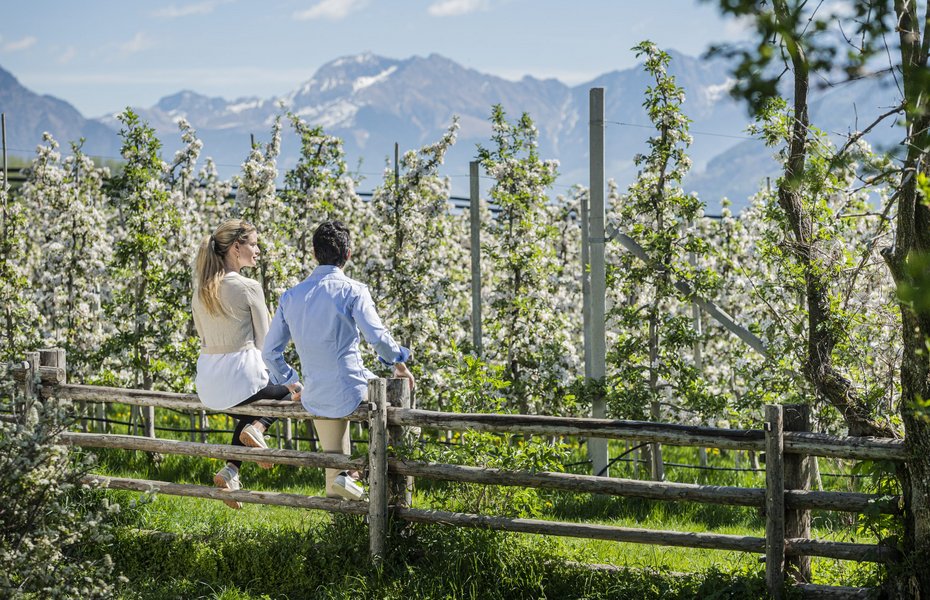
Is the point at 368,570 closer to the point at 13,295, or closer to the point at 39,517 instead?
the point at 39,517

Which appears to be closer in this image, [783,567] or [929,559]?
A: [929,559]

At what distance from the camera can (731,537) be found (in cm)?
517

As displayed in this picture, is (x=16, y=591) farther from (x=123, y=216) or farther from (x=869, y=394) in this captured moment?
(x=123, y=216)

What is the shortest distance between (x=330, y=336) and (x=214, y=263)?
2.99 ft

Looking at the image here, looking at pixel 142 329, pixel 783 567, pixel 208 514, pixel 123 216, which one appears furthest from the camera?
pixel 123 216

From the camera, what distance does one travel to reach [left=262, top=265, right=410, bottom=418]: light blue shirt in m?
5.49

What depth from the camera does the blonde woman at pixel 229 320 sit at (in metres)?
5.75

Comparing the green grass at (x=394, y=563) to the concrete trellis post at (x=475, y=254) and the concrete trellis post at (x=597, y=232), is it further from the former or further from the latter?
the concrete trellis post at (x=475, y=254)

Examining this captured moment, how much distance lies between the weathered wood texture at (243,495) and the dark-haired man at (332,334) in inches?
3.8

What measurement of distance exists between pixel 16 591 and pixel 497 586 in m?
2.44

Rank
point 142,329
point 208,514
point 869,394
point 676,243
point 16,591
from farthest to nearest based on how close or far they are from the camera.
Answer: point 142,329, point 676,243, point 208,514, point 869,394, point 16,591

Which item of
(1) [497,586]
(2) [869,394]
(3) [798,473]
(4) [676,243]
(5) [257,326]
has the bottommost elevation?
(1) [497,586]

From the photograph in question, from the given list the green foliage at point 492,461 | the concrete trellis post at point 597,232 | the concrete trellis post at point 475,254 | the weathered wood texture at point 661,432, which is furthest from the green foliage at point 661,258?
the weathered wood texture at point 661,432

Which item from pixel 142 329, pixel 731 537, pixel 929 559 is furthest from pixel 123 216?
pixel 929 559
